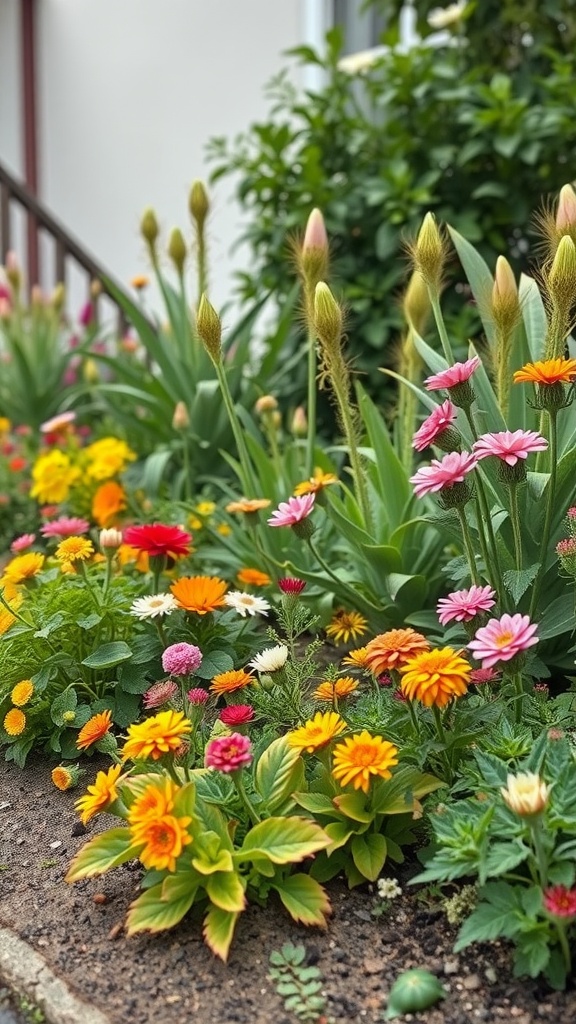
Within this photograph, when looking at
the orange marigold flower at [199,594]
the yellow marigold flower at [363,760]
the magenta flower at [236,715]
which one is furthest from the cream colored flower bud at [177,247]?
the yellow marigold flower at [363,760]

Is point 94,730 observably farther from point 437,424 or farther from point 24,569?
point 437,424

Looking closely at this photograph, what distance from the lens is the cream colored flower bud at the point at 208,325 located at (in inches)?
67.3

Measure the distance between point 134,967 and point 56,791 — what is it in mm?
Answer: 496

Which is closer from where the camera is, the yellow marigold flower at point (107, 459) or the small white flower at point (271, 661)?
the small white flower at point (271, 661)

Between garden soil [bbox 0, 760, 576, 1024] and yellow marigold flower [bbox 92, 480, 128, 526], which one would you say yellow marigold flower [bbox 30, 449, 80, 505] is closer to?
yellow marigold flower [bbox 92, 480, 128, 526]

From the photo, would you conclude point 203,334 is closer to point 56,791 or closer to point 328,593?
point 328,593

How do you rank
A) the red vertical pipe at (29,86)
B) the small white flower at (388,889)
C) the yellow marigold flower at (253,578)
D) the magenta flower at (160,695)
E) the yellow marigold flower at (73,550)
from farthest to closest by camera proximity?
the red vertical pipe at (29,86) → the yellow marigold flower at (253,578) → the yellow marigold flower at (73,550) → the magenta flower at (160,695) → the small white flower at (388,889)

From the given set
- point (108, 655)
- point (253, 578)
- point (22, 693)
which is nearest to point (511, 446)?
point (253, 578)

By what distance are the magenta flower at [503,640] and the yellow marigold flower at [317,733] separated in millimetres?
232

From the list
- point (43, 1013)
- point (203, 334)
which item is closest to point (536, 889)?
point (43, 1013)

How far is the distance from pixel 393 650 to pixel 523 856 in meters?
0.35

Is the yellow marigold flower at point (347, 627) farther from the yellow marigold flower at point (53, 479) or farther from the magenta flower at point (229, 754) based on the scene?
the yellow marigold flower at point (53, 479)

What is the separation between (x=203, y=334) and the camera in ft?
5.69

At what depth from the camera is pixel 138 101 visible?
19.4 feet
